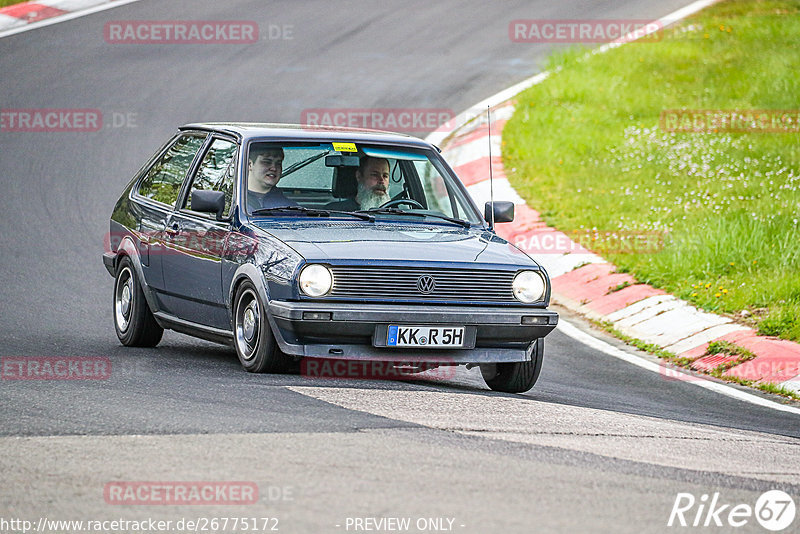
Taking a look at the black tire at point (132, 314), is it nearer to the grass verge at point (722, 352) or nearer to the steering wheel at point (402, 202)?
the steering wheel at point (402, 202)

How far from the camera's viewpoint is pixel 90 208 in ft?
49.8

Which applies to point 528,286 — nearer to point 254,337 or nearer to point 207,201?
point 254,337

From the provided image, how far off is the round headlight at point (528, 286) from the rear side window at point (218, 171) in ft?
6.45

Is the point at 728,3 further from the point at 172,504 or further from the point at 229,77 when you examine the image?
the point at 172,504

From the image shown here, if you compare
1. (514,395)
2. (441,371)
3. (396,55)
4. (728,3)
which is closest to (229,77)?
(396,55)

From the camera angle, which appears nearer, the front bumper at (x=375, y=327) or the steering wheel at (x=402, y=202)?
the front bumper at (x=375, y=327)

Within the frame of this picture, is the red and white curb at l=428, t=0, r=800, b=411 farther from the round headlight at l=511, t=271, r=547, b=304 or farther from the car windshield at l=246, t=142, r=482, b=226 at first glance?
the round headlight at l=511, t=271, r=547, b=304

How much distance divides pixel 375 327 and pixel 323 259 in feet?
1.63

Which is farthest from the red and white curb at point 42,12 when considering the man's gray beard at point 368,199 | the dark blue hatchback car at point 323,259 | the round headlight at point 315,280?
the round headlight at point 315,280

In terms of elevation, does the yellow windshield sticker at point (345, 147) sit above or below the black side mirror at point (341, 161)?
above

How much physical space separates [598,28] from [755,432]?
58.3 feet

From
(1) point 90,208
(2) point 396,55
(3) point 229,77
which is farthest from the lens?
(2) point 396,55

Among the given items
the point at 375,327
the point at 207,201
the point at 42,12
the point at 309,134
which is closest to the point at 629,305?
the point at 309,134

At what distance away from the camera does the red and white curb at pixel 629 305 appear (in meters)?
10.3
